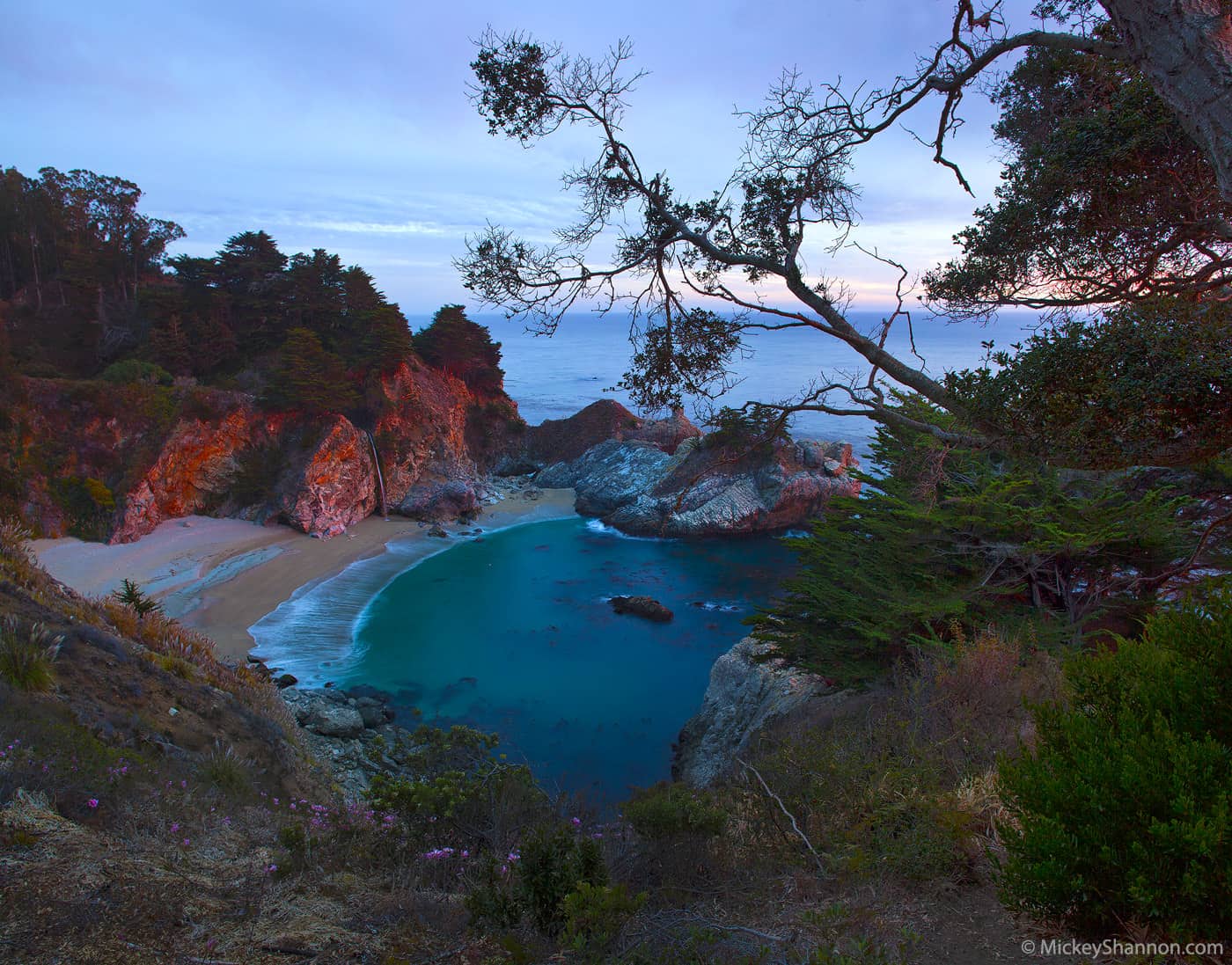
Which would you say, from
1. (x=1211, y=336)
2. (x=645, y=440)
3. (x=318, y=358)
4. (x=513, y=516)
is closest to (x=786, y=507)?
(x=645, y=440)

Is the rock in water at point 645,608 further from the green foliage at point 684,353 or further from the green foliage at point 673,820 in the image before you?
the green foliage at point 673,820

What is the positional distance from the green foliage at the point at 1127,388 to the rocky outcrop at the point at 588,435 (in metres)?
35.8

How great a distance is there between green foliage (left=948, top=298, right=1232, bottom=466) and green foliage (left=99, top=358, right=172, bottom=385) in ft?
106

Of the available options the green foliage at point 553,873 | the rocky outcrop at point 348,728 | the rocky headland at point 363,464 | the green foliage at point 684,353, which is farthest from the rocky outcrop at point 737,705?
the green foliage at point 553,873

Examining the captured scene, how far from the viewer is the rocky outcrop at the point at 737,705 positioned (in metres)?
12.8

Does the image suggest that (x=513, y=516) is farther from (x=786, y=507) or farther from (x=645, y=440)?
(x=786, y=507)

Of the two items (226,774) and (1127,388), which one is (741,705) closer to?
(226,774)

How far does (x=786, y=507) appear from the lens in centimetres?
3241

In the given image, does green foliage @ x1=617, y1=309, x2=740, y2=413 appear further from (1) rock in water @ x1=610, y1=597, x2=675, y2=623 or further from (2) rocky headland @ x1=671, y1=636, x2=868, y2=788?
(1) rock in water @ x1=610, y1=597, x2=675, y2=623

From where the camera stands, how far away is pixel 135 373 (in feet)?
91.9

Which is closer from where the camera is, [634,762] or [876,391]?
[876,391]

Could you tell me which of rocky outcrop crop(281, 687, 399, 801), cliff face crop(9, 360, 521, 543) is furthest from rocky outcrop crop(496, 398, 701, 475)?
rocky outcrop crop(281, 687, 399, 801)

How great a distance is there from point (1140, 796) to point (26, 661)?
8.49 metres

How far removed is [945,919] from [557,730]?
1397 cm
